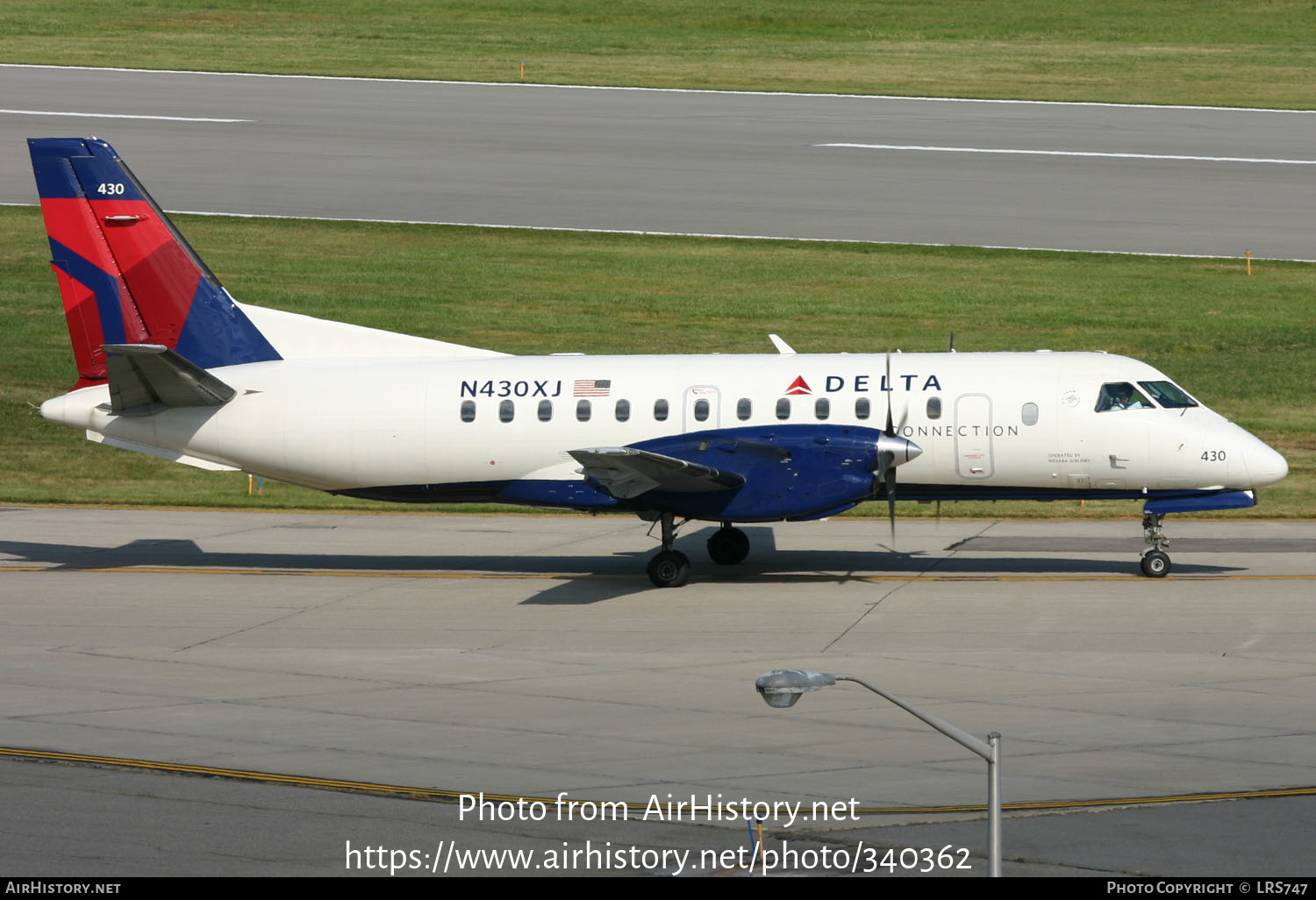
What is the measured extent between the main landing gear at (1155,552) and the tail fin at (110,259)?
14257 mm

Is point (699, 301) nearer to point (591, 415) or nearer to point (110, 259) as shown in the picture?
point (591, 415)

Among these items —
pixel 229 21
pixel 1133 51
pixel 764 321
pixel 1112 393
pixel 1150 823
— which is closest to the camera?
pixel 1150 823

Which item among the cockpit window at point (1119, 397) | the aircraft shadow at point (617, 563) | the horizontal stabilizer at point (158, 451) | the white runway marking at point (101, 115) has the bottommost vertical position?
the aircraft shadow at point (617, 563)

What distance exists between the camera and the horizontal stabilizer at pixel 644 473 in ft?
74.1

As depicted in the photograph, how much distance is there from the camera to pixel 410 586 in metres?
24.9

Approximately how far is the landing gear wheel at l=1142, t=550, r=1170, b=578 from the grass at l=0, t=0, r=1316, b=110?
38.6m

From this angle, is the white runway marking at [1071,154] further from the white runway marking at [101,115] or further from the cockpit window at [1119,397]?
the cockpit window at [1119,397]

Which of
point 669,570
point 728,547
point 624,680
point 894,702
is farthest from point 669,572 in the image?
point 894,702

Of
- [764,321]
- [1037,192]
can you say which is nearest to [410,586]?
[764,321]

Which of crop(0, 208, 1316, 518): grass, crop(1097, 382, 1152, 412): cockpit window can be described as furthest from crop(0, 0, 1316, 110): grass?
crop(1097, 382, 1152, 412): cockpit window

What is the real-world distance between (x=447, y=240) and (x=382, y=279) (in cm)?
296

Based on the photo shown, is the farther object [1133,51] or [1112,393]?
[1133,51]

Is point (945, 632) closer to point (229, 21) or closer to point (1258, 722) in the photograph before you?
point (1258, 722)

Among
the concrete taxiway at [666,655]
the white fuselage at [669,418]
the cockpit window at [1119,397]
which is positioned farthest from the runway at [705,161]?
the white fuselage at [669,418]
